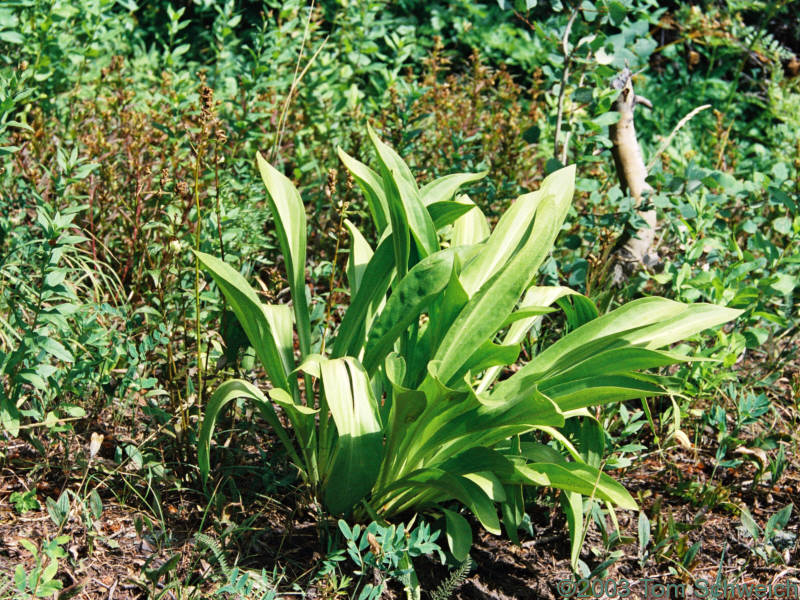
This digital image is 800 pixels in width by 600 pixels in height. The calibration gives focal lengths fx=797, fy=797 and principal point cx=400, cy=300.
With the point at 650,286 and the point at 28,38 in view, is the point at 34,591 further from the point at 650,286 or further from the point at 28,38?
the point at 28,38

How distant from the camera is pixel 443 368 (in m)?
1.97

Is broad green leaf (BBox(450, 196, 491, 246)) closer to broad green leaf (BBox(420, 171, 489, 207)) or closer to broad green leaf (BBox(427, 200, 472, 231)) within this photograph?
broad green leaf (BBox(420, 171, 489, 207))

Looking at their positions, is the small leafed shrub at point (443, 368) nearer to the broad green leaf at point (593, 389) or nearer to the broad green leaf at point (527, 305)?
the broad green leaf at point (593, 389)

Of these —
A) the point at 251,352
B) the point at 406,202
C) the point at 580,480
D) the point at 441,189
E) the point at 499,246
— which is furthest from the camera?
the point at 251,352

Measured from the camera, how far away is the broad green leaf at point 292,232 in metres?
2.16

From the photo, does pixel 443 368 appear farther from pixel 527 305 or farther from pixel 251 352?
pixel 251 352

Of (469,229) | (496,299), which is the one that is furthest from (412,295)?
(469,229)

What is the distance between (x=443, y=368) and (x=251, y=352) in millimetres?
746

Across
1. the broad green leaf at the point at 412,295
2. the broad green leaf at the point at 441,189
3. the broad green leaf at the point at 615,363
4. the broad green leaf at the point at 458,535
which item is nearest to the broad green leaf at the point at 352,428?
the broad green leaf at the point at 412,295

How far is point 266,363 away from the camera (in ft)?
6.97

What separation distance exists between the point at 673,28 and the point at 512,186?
11.3 feet

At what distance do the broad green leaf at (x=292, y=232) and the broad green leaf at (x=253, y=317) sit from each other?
7cm

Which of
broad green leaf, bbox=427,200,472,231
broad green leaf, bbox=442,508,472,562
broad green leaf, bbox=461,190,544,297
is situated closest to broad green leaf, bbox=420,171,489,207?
broad green leaf, bbox=427,200,472,231

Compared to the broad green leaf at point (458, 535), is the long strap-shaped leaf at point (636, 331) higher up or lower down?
higher up
